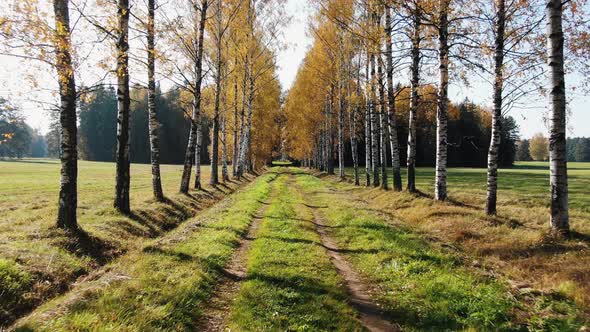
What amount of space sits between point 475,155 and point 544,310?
87.3 m

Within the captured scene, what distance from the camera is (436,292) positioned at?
20.3 feet

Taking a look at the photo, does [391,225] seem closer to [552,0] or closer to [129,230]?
[552,0]

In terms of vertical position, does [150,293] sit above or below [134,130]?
below

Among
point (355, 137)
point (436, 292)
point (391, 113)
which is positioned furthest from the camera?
point (355, 137)

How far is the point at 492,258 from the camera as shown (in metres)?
8.04

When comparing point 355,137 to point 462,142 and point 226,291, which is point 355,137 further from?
point 462,142

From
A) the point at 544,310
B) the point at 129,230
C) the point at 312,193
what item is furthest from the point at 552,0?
the point at 312,193

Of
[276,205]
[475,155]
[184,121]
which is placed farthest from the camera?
[184,121]

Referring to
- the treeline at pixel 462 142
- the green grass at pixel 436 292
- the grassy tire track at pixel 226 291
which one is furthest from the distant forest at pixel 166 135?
the grassy tire track at pixel 226 291

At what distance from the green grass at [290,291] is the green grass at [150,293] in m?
0.78

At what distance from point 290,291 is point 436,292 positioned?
2628 mm

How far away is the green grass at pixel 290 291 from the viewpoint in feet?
17.5

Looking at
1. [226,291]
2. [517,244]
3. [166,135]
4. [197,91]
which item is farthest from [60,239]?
[166,135]

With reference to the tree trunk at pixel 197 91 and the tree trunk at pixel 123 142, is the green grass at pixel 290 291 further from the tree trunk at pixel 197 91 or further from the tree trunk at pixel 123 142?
the tree trunk at pixel 197 91
